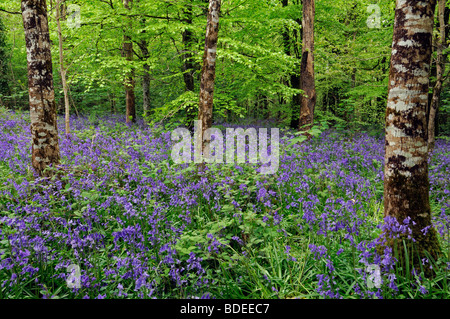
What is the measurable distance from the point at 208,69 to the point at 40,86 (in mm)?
2999

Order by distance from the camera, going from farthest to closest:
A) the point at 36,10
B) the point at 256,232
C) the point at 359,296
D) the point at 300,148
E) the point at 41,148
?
1. the point at 300,148
2. the point at 41,148
3. the point at 36,10
4. the point at 256,232
5. the point at 359,296

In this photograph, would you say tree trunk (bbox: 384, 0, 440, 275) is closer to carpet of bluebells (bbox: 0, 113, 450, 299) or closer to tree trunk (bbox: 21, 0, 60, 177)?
carpet of bluebells (bbox: 0, 113, 450, 299)

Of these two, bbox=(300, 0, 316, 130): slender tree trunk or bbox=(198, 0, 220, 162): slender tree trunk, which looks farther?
bbox=(300, 0, 316, 130): slender tree trunk

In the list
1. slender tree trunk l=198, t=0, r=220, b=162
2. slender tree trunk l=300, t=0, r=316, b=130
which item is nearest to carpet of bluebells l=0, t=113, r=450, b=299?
slender tree trunk l=198, t=0, r=220, b=162

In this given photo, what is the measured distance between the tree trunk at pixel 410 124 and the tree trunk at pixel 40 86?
5.07 m

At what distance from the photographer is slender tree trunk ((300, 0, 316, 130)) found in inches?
349

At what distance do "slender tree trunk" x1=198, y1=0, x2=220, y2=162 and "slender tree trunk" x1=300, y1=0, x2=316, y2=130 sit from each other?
4.48 meters

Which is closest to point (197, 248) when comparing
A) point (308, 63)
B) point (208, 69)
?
point (208, 69)

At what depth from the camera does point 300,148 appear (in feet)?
22.5

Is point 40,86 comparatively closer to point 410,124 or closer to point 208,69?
point 208,69

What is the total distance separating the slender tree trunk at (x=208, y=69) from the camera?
5.19 meters
